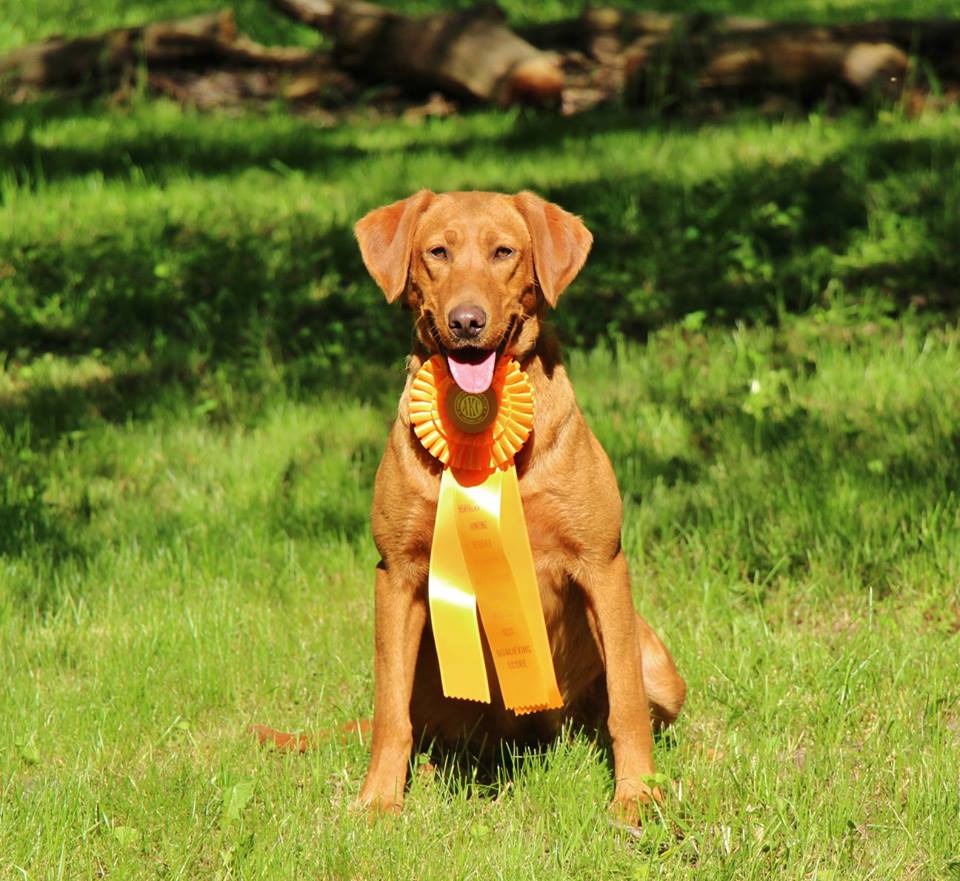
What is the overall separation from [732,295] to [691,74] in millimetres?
3247

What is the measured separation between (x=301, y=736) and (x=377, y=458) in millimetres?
2149

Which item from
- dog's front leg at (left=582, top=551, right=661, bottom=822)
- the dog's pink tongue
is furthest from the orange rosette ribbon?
dog's front leg at (left=582, top=551, right=661, bottom=822)

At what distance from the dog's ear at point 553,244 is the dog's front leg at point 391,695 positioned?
0.94m

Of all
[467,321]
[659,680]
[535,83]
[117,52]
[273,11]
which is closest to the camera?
[467,321]

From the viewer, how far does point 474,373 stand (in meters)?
3.95

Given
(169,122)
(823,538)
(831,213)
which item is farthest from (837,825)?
(169,122)

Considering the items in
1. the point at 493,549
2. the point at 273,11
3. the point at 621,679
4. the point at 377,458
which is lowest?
the point at 377,458

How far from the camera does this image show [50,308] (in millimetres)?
8023

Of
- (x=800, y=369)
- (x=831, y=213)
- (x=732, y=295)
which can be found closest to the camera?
(x=800, y=369)

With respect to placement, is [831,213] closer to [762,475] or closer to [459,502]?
[762,475]

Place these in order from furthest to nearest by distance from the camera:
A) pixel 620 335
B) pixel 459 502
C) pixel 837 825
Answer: pixel 620 335 → pixel 459 502 → pixel 837 825

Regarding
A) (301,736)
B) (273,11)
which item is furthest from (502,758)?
(273,11)

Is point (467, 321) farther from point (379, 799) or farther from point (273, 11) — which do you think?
point (273, 11)

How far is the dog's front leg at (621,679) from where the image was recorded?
399 cm
